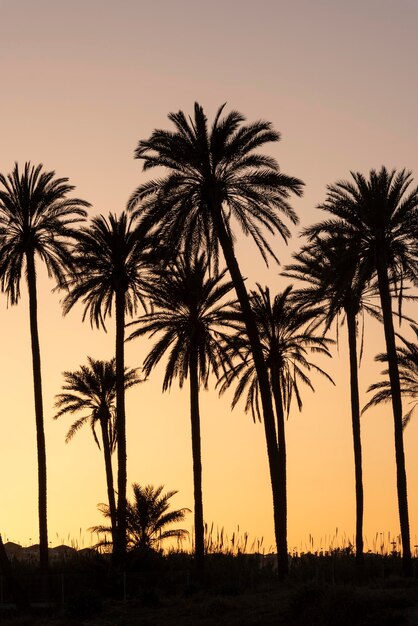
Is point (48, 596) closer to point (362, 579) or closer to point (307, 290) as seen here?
point (362, 579)

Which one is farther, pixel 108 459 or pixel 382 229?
pixel 108 459

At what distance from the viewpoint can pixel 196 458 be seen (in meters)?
62.6

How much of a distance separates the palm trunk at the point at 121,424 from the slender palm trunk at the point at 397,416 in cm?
1386

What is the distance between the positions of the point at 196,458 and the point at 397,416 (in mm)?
12229

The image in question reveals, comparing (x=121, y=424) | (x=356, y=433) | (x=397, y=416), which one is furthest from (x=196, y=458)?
(x=397, y=416)

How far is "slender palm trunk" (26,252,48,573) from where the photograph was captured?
5659cm

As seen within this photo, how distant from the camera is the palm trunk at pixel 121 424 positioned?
200 ft

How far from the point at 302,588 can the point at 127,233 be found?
23.6 meters

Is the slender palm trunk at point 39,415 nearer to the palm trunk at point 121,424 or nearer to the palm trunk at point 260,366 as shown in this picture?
the palm trunk at point 121,424

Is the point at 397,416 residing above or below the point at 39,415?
below

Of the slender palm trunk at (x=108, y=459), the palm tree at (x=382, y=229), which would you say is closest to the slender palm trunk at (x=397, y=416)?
the palm tree at (x=382, y=229)

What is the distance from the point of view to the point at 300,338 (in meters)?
64.9

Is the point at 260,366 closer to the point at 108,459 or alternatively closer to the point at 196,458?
the point at 196,458

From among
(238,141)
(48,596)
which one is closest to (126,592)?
(48,596)
